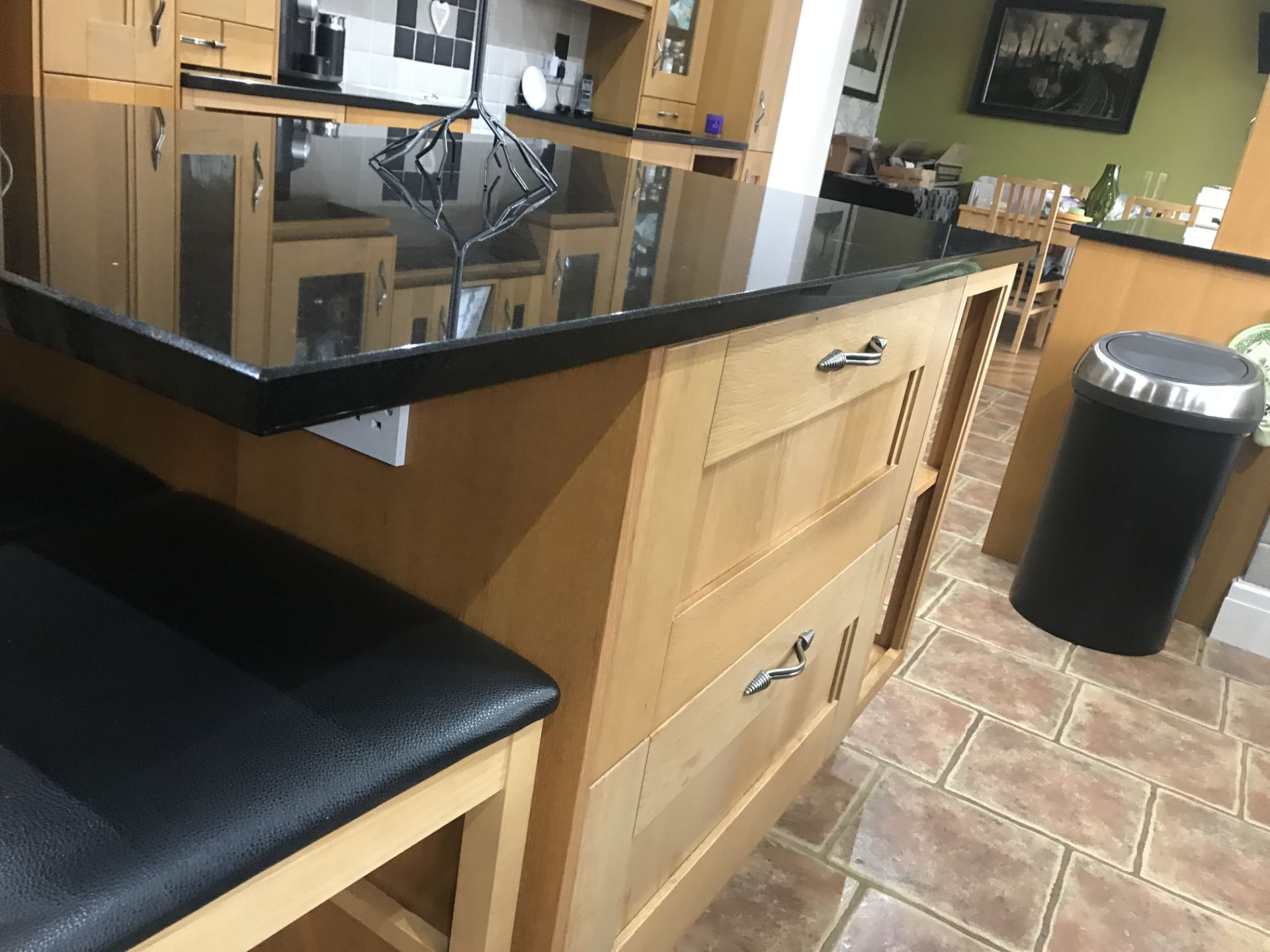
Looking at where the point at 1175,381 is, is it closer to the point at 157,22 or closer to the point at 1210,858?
the point at 1210,858

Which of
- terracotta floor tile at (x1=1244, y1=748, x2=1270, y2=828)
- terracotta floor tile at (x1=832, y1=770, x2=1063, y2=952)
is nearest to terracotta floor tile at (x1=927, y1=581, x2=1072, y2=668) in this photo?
terracotta floor tile at (x1=1244, y1=748, x2=1270, y2=828)

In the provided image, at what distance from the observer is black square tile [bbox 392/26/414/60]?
11.5 feet

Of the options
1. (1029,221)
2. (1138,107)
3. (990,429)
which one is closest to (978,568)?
(990,429)

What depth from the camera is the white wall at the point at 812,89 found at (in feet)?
15.1

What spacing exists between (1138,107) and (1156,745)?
7125mm

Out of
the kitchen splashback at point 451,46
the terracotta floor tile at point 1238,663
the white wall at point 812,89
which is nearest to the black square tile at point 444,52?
the kitchen splashback at point 451,46

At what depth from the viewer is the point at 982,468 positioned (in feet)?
11.7

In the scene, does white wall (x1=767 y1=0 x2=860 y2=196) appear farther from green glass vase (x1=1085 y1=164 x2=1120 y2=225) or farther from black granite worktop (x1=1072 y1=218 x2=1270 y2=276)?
black granite worktop (x1=1072 y1=218 x2=1270 y2=276)

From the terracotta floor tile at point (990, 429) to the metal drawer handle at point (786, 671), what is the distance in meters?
2.90

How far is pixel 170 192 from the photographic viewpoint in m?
0.77

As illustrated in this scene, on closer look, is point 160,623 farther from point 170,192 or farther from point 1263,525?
point 1263,525

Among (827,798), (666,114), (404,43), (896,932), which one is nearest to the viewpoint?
(896,932)

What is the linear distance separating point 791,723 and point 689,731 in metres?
0.42

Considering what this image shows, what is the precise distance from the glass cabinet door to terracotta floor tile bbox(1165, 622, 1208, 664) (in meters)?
2.83
